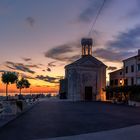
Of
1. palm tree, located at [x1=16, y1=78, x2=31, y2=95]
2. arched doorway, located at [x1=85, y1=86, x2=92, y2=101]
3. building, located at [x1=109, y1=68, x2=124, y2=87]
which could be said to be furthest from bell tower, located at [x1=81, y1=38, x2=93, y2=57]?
palm tree, located at [x1=16, y1=78, x2=31, y2=95]

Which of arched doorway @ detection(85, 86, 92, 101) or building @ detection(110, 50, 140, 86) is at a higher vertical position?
building @ detection(110, 50, 140, 86)

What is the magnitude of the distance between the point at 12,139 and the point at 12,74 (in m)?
88.7

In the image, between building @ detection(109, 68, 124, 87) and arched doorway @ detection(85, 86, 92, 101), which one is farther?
arched doorway @ detection(85, 86, 92, 101)

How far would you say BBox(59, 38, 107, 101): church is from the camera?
90781 mm

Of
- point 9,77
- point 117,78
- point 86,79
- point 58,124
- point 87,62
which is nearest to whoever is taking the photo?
point 58,124

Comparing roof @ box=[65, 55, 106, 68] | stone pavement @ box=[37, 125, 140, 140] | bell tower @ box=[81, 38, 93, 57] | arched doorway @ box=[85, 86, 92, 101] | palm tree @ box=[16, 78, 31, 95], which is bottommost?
stone pavement @ box=[37, 125, 140, 140]

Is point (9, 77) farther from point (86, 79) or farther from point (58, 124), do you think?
point (58, 124)

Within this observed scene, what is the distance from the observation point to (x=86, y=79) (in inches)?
3622

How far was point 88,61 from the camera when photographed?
301ft

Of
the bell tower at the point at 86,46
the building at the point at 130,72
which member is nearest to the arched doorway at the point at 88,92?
the building at the point at 130,72

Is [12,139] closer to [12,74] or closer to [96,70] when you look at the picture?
[96,70]

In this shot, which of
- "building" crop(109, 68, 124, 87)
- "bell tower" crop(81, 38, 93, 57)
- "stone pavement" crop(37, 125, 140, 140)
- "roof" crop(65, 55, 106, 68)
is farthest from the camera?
"bell tower" crop(81, 38, 93, 57)

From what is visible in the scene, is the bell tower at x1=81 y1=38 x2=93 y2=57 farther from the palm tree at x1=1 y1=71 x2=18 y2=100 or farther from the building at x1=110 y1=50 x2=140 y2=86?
the palm tree at x1=1 y1=71 x2=18 y2=100

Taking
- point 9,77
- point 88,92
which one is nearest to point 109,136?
point 88,92
